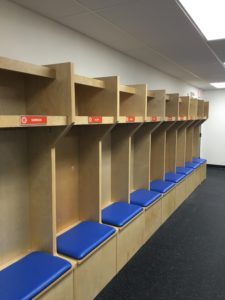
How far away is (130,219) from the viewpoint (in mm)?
2574

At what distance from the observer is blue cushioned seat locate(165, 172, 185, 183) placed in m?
4.09

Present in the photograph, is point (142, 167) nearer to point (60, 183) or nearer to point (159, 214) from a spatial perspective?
point (159, 214)

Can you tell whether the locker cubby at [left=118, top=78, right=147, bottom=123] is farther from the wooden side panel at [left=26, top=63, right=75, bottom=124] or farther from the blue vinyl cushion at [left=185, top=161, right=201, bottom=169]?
the blue vinyl cushion at [left=185, top=161, right=201, bottom=169]

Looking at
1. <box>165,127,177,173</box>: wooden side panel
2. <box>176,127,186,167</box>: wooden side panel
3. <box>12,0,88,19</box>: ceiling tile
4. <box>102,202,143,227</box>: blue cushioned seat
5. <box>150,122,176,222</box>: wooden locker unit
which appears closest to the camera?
<box>12,0,88,19</box>: ceiling tile

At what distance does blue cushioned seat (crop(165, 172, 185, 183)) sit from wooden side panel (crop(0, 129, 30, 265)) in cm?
264

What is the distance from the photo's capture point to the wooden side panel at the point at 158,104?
3.49 metres

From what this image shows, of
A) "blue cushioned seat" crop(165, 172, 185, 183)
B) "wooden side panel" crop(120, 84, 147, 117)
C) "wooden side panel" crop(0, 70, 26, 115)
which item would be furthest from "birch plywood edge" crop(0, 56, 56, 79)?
"blue cushioned seat" crop(165, 172, 185, 183)

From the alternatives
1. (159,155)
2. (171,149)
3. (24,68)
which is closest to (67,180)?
(24,68)

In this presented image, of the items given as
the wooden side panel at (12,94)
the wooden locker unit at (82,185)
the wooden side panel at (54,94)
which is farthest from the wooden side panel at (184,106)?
the wooden side panel at (12,94)

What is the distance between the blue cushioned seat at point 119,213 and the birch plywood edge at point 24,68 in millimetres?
1429

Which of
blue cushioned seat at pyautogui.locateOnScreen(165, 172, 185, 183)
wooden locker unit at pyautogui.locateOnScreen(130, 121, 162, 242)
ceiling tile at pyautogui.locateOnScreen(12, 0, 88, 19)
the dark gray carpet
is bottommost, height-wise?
the dark gray carpet

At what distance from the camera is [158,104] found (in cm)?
352

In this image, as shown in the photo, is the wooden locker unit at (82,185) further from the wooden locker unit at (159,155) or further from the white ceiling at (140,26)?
the wooden locker unit at (159,155)

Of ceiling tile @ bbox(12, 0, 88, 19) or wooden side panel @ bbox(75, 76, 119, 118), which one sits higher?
ceiling tile @ bbox(12, 0, 88, 19)
